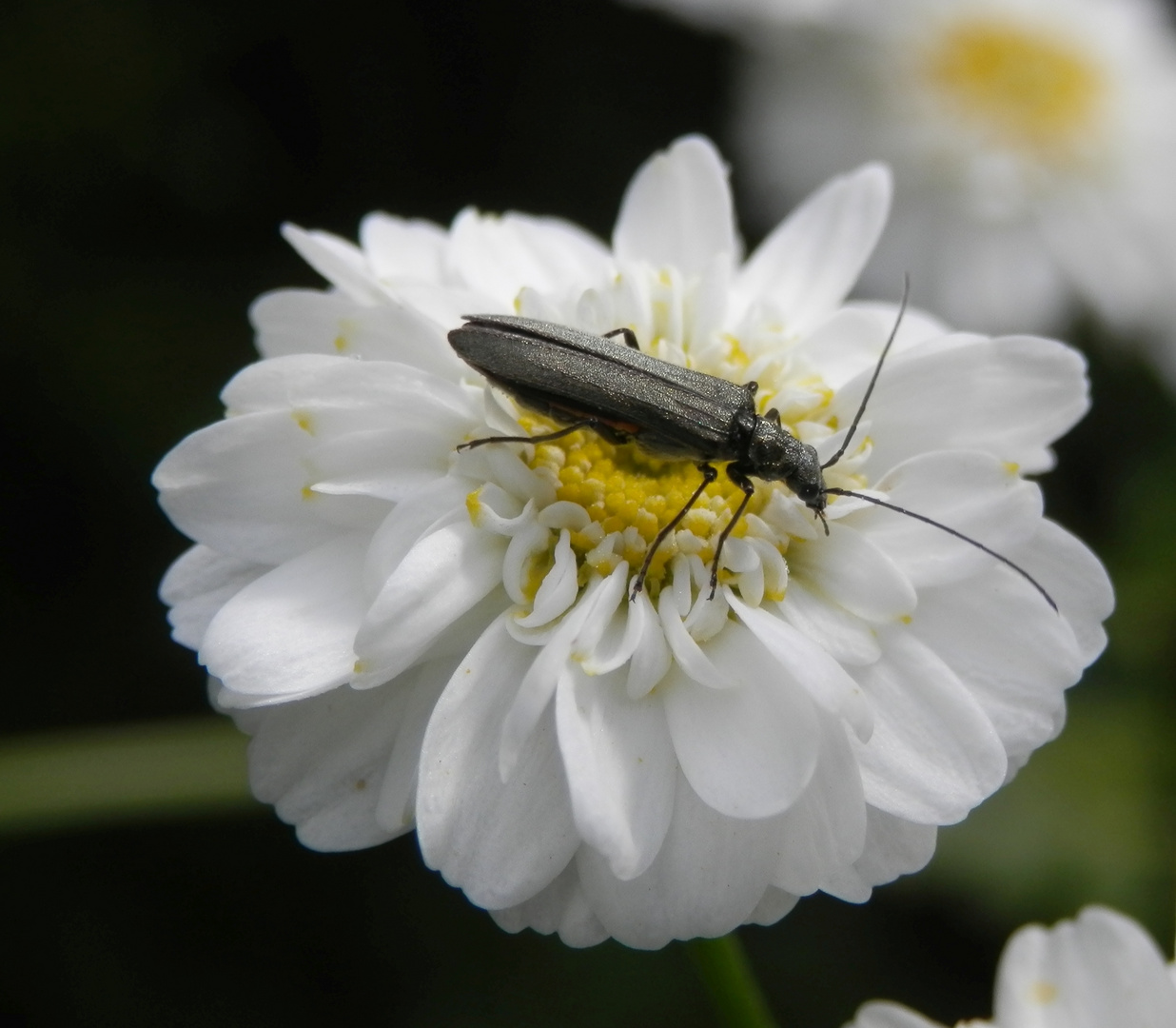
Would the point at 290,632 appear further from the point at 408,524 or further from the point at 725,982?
the point at 725,982

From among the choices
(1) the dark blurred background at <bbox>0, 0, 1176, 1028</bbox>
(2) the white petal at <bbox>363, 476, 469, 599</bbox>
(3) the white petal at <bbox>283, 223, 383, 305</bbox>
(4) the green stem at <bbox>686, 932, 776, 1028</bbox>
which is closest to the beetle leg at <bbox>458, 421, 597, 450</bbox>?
(2) the white petal at <bbox>363, 476, 469, 599</bbox>

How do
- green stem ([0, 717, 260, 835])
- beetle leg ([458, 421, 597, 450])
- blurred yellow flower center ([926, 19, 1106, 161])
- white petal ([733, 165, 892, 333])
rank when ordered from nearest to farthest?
beetle leg ([458, 421, 597, 450]) < white petal ([733, 165, 892, 333]) < green stem ([0, 717, 260, 835]) < blurred yellow flower center ([926, 19, 1106, 161])

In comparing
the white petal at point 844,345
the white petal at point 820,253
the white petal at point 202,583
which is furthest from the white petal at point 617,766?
the white petal at point 820,253

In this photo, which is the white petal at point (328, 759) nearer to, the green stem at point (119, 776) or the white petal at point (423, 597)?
the white petal at point (423, 597)

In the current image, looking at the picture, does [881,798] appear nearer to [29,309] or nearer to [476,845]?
[476,845]

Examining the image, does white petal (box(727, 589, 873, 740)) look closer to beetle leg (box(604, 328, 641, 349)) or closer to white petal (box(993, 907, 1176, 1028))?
white petal (box(993, 907, 1176, 1028))
